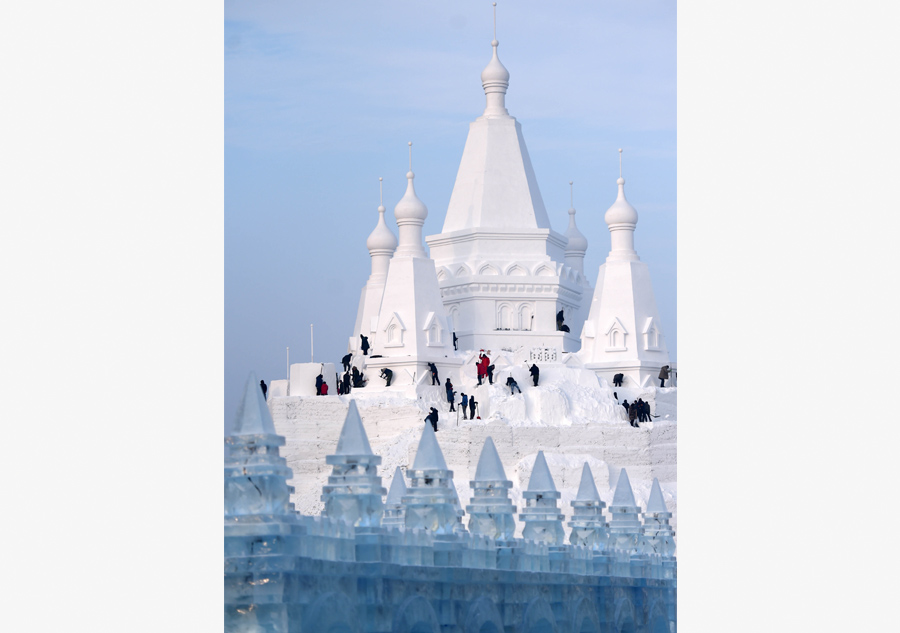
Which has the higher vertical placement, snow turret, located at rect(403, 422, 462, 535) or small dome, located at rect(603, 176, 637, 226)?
small dome, located at rect(603, 176, 637, 226)

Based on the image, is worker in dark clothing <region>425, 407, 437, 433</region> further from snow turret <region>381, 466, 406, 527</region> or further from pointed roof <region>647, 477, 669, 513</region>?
snow turret <region>381, 466, 406, 527</region>

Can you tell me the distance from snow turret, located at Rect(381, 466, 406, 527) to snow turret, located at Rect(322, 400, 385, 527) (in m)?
0.23

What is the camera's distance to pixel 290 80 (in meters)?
9.20

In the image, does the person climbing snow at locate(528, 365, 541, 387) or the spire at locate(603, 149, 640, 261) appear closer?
the spire at locate(603, 149, 640, 261)

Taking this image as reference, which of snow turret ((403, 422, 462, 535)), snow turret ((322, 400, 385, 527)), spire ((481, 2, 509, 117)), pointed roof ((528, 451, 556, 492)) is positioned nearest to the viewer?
snow turret ((322, 400, 385, 527))

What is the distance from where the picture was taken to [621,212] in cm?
1346

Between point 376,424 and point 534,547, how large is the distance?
628cm

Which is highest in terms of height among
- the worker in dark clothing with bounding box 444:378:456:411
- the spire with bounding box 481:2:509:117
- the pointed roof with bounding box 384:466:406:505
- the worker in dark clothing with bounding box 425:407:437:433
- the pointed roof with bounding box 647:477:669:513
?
the spire with bounding box 481:2:509:117

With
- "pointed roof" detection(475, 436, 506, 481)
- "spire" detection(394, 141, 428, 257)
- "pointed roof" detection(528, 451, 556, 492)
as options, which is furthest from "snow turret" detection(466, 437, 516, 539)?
"spire" detection(394, 141, 428, 257)

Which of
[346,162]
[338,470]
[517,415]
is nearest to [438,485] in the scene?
[338,470]

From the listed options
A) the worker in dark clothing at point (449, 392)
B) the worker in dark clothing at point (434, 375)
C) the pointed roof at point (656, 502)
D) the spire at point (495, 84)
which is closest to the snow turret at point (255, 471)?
the spire at point (495, 84)

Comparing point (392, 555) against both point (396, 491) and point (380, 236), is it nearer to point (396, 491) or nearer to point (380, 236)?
point (396, 491)

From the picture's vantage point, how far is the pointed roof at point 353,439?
7.29m

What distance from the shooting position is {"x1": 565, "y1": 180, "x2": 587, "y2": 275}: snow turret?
1507 cm
